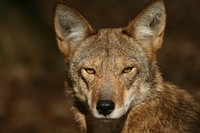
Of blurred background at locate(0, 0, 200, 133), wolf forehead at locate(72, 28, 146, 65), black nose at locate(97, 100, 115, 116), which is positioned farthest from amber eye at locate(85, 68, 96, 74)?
blurred background at locate(0, 0, 200, 133)

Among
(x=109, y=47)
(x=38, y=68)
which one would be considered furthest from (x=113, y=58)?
(x=38, y=68)

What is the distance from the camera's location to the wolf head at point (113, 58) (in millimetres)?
9414

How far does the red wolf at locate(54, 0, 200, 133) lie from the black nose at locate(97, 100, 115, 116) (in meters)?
0.10

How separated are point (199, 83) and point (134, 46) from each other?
206 inches

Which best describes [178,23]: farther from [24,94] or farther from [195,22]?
[24,94]

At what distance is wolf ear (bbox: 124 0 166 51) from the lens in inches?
388

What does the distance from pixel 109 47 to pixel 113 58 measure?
0.25 metres

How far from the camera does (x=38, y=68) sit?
61.6 ft

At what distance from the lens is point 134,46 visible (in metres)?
10.0

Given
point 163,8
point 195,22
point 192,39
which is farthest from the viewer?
point 195,22

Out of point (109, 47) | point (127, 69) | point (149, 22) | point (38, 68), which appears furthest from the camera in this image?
point (38, 68)

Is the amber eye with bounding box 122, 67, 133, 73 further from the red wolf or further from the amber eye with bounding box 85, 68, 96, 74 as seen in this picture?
the amber eye with bounding box 85, 68, 96, 74

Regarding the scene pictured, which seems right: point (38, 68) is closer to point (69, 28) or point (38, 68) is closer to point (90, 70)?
point (69, 28)

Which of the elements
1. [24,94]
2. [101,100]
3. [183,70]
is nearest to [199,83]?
[183,70]
